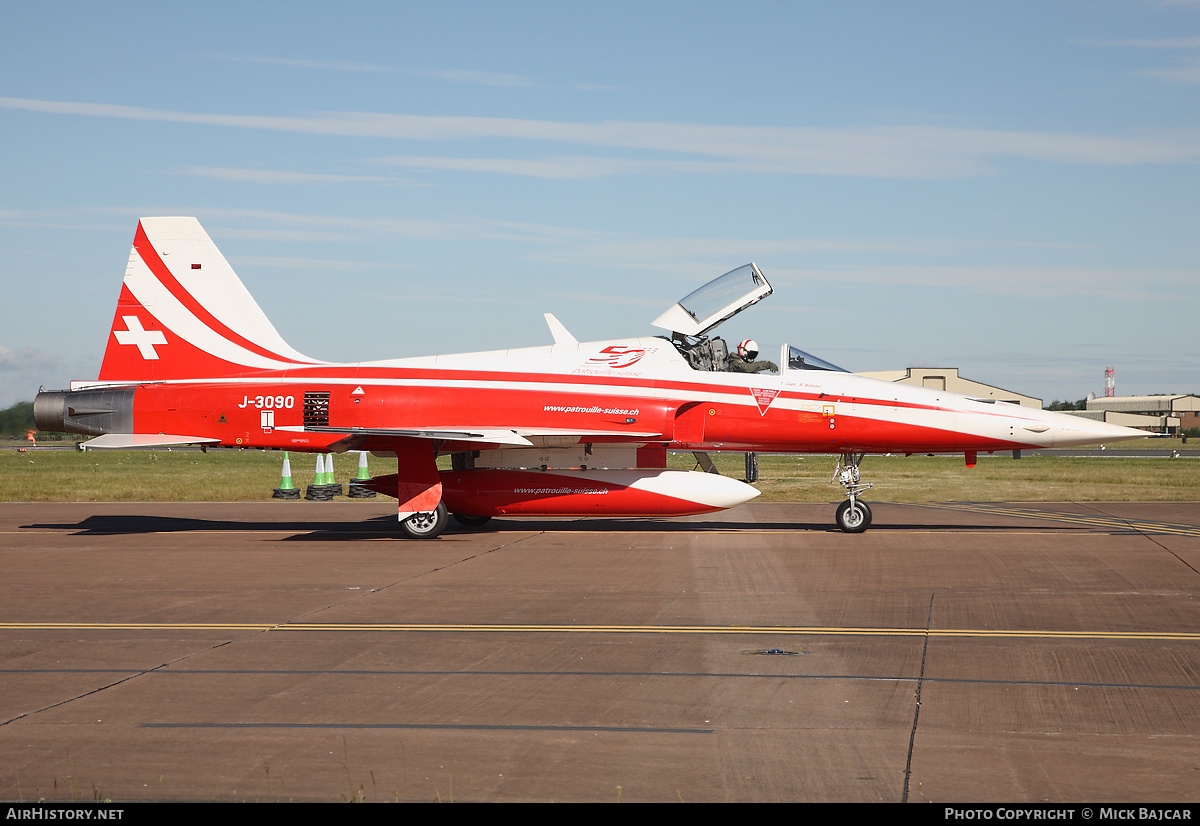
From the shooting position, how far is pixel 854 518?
1605 cm

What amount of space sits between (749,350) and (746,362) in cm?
20

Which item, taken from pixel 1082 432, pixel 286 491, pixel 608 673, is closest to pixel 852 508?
pixel 1082 432

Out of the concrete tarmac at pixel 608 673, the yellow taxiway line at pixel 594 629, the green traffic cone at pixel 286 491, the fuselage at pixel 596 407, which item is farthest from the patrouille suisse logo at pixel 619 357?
the green traffic cone at pixel 286 491

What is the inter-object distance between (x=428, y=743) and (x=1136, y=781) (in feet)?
11.9

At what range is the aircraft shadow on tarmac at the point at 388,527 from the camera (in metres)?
16.8

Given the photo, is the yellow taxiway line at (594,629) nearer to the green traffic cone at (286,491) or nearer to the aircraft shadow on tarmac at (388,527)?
the aircraft shadow on tarmac at (388,527)

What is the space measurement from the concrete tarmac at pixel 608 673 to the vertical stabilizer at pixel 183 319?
3.96 meters

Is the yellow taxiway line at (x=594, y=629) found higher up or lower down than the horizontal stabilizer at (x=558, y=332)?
lower down

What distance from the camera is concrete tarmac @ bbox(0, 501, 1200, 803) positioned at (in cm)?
511

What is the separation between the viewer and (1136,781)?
16.2ft

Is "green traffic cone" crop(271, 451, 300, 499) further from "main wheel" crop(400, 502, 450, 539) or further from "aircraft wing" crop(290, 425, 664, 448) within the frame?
"main wheel" crop(400, 502, 450, 539)

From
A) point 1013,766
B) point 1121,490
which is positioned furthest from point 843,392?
point 1121,490

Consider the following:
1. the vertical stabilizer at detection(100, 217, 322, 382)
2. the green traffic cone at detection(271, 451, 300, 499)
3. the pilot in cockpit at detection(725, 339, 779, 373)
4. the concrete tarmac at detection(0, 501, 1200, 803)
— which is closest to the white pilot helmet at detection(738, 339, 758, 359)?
the pilot in cockpit at detection(725, 339, 779, 373)

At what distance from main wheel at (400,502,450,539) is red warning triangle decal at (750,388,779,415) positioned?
203 inches
